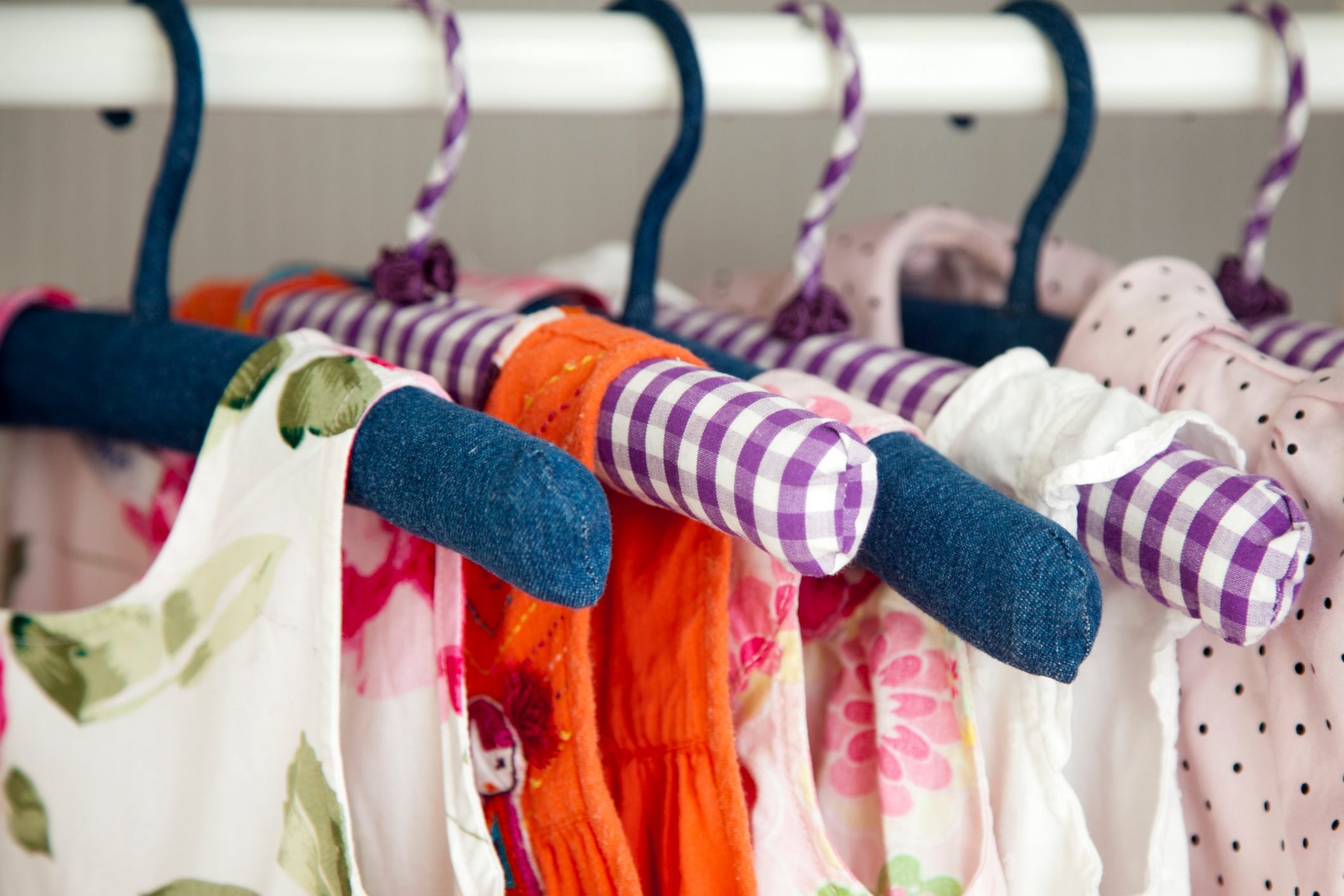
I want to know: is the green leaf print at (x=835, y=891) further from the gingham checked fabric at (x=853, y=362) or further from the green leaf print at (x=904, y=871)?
the gingham checked fabric at (x=853, y=362)

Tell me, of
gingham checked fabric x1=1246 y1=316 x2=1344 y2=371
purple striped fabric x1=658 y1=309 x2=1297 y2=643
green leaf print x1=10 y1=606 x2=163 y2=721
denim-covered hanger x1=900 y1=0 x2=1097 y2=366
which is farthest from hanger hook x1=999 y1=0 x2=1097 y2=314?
green leaf print x1=10 y1=606 x2=163 y2=721

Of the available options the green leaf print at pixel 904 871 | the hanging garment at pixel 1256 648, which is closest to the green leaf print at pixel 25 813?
the green leaf print at pixel 904 871

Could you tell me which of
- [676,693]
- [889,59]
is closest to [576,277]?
[889,59]

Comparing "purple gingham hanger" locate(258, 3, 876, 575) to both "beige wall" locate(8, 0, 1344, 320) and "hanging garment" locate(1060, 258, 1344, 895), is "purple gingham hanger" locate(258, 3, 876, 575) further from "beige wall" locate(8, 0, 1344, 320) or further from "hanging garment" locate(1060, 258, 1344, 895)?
"beige wall" locate(8, 0, 1344, 320)

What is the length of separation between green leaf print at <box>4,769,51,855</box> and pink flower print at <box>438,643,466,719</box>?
0.19 meters

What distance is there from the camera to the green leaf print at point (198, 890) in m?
0.42

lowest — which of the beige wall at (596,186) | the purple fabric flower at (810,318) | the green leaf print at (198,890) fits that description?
the green leaf print at (198,890)

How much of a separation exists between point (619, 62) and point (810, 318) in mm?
142

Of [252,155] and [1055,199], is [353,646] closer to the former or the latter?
[1055,199]

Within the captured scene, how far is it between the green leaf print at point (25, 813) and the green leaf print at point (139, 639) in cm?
4

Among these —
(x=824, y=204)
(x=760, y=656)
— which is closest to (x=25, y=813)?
(x=760, y=656)

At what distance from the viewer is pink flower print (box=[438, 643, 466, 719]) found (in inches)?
15.4

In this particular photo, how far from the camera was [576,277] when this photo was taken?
0.78 m

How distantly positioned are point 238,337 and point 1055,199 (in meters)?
0.38
